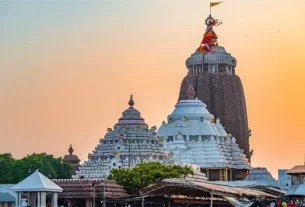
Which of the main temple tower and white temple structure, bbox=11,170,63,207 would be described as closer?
white temple structure, bbox=11,170,63,207

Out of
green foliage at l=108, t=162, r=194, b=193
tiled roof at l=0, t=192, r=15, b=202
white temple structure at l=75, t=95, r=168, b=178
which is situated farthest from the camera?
white temple structure at l=75, t=95, r=168, b=178

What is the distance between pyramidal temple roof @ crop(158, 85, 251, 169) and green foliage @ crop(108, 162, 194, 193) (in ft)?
89.6

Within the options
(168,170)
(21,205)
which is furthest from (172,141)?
(21,205)

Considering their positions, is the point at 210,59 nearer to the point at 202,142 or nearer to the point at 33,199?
the point at 202,142

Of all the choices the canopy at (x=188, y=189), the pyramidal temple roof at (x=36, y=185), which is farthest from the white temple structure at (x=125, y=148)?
the canopy at (x=188, y=189)

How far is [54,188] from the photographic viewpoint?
55.0 m

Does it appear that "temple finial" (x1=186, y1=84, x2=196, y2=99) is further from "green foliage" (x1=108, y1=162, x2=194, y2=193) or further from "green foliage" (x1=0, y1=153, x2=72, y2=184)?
"green foliage" (x1=108, y1=162, x2=194, y2=193)

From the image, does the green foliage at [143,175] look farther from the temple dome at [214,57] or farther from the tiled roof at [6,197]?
the temple dome at [214,57]

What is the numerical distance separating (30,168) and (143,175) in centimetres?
1726

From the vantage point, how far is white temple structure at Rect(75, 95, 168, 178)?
80062 millimetres

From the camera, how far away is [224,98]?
11181 centimetres

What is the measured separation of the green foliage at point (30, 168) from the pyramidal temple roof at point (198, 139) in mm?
14256

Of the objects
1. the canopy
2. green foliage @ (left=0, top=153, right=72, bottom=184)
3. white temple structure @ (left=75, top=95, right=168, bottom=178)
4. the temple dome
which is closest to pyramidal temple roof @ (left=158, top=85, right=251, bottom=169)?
the temple dome

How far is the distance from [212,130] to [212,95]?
1119 cm
